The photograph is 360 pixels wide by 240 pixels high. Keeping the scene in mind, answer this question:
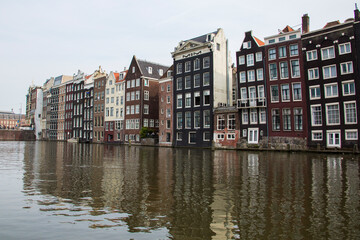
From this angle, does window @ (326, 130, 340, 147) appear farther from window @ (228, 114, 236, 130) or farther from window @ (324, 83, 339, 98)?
window @ (228, 114, 236, 130)

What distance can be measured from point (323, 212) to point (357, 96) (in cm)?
3837

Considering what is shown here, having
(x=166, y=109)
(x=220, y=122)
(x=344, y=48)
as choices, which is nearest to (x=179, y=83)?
(x=166, y=109)

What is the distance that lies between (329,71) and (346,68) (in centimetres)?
249

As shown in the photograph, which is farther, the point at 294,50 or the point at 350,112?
the point at 294,50

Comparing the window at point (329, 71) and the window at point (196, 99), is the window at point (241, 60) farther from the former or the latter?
the window at point (329, 71)

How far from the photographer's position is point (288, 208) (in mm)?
10812

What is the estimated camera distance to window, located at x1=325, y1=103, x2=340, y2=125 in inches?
1735

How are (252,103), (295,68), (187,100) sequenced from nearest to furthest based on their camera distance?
1. (295,68)
2. (252,103)
3. (187,100)

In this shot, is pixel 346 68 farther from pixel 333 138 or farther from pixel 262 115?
pixel 262 115

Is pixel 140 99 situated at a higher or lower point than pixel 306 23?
lower

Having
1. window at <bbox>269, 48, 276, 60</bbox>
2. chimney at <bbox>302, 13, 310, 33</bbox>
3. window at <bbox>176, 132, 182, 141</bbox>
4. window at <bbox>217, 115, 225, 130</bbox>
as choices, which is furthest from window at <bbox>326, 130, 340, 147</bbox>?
window at <bbox>176, 132, 182, 141</bbox>

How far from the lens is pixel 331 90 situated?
45.3 meters

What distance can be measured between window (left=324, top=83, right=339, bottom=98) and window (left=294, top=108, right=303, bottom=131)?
4784 mm

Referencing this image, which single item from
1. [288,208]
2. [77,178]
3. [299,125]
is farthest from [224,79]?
[288,208]
